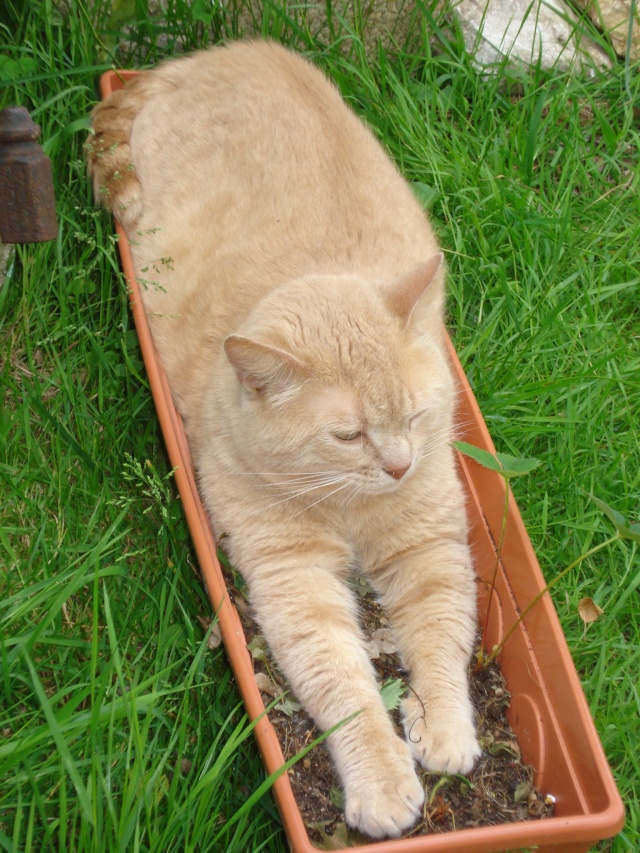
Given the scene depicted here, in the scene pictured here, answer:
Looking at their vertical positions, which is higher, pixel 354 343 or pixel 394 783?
pixel 354 343

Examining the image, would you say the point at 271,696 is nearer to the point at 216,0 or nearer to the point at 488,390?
the point at 488,390

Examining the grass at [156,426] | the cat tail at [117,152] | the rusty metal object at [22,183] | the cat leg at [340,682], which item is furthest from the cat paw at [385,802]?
the cat tail at [117,152]

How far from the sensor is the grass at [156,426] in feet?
6.59

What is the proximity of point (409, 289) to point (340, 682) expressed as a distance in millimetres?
1014

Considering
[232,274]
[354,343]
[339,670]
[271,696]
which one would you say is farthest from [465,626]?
[232,274]

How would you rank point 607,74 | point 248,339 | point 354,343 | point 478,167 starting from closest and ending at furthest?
point 248,339 → point 354,343 → point 478,167 → point 607,74

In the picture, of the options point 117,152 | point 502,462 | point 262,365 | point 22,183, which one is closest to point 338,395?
point 262,365

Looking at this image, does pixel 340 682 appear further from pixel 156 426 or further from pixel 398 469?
pixel 156 426

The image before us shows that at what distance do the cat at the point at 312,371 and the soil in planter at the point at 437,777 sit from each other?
6cm

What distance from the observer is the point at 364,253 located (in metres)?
2.62

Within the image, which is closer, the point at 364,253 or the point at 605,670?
the point at 605,670

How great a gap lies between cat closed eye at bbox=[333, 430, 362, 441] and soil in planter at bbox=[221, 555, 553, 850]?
65cm

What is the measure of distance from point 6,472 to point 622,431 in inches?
78.4

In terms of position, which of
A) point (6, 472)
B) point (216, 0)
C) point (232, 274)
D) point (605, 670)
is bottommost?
point (605, 670)
